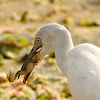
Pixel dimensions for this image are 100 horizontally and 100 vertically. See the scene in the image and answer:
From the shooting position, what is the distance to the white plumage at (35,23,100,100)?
1.80 metres

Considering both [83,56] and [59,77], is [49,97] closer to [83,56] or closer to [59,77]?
[59,77]

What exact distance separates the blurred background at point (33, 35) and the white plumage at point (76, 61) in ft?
2.57

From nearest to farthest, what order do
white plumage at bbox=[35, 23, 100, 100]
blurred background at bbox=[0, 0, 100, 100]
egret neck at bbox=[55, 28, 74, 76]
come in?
white plumage at bbox=[35, 23, 100, 100], egret neck at bbox=[55, 28, 74, 76], blurred background at bbox=[0, 0, 100, 100]

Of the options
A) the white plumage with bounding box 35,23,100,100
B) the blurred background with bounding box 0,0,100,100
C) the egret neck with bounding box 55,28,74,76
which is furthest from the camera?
the blurred background with bounding box 0,0,100,100

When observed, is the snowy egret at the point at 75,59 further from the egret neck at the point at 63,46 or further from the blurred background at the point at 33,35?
the blurred background at the point at 33,35

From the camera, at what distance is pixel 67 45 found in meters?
2.17

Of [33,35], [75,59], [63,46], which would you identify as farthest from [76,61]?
[33,35]

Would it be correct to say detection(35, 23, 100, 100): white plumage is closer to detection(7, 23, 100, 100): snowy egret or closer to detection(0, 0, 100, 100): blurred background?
detection(7, 23, 100, 100): snowy egret

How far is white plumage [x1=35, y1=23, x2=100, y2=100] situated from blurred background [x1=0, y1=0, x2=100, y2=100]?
0.78 meters

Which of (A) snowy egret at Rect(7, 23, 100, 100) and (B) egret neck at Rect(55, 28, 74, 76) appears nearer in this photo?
(A) snowy egret at Rect(7, 23, 100, 100)

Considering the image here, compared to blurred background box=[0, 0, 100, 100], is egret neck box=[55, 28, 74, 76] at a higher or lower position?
higher

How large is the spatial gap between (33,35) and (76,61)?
3.08 metres

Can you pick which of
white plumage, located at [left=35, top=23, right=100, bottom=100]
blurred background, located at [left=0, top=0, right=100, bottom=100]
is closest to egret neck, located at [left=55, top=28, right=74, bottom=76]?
white plumage, located at [left=35, top=23, right=100, bottom=100]

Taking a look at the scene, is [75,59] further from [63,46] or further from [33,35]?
[33,35]
